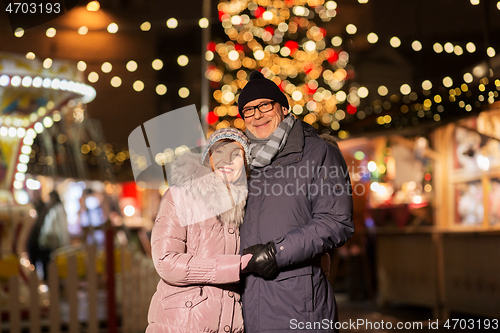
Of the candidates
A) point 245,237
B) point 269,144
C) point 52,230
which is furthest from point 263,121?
point 52,230

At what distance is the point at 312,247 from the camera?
2.14m

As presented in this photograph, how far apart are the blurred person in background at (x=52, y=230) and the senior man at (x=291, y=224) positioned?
6.18 m

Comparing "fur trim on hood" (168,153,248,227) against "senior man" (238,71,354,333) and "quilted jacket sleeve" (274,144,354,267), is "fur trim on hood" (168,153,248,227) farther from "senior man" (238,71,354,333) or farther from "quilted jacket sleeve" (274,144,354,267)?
"quilted jacket sleeve" (274,144,354,267)

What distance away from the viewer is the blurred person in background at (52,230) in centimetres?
761

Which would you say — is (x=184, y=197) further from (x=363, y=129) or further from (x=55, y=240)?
(x=55, y=240)

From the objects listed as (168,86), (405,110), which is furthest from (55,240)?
(405,110)

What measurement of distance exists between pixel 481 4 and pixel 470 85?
823mm

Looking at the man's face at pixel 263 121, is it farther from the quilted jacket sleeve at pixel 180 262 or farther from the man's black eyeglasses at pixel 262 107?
the quilted jacket sleeve at pixel 180 262

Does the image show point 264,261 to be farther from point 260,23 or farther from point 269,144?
point 260,23

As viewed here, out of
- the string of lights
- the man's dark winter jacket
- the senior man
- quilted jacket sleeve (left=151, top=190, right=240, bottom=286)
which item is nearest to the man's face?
the senior man

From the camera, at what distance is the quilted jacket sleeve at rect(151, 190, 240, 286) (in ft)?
6.99

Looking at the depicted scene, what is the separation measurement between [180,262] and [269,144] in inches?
27.4

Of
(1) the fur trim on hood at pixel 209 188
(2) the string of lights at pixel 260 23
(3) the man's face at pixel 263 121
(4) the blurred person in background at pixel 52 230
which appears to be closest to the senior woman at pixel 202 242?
(1) the fur trim on hood at pixel 209 188

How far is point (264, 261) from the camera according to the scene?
6.92 feet
